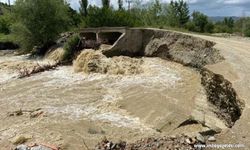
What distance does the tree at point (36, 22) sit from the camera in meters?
26.2

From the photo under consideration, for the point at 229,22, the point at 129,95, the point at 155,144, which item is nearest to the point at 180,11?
the point at 229,22

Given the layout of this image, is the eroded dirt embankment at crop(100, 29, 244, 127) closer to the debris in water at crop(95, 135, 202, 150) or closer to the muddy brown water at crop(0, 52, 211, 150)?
the muddy brown water at crop(0, 52, 211, 150)

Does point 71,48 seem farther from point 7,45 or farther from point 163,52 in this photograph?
point 7,45

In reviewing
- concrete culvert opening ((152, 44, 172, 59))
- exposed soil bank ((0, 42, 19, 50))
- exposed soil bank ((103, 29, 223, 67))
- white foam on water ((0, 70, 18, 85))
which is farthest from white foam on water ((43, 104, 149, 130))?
exposed soil bank ((0, 42, 19, 50))

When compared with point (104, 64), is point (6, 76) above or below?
below

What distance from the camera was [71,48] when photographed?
74.2 feet

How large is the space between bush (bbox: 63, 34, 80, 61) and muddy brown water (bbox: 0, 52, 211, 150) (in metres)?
3.16

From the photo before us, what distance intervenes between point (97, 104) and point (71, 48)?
31.4 feet

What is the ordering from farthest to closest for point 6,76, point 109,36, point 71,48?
point 109,36, point 71,48, point 6,76

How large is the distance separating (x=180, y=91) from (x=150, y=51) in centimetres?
640

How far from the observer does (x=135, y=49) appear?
68.9 feet

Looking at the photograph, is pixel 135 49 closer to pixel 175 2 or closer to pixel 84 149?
pixel 84 149

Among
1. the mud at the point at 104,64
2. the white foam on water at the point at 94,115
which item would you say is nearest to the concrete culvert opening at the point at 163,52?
the mud at the point at 104,64

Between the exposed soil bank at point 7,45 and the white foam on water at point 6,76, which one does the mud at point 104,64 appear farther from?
the exposed soil bank at point 7,45
